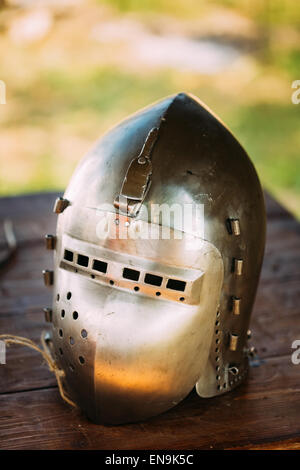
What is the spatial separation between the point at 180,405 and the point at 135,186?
459mm

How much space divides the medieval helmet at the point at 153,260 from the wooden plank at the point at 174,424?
4 cm

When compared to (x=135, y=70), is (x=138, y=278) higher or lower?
lower

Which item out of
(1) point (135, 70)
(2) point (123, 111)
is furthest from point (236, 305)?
(1) point (135, 70)

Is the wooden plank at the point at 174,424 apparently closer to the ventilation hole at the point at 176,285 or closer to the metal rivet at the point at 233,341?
the metal rivet at the point at 233,341

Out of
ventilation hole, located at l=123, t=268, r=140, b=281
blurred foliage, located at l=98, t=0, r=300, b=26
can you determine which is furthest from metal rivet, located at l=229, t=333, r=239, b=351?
blurred foliage, located at l=98, t=0, r=300, b=26

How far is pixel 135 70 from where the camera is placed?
155 inches

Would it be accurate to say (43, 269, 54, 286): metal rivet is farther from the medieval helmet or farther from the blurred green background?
the blurred green background

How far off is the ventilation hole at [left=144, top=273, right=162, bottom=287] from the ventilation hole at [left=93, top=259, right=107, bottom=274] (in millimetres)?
78

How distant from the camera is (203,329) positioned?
1.11 meters

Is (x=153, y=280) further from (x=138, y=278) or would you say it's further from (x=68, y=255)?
(x=68, y=255)

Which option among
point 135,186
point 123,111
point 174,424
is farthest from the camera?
point 123,111

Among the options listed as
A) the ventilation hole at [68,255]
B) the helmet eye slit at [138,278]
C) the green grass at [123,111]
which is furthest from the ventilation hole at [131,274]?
the green grass at [123,111]

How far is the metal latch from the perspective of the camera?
1.05 meters

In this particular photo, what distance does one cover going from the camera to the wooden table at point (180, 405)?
1137 millimetres
